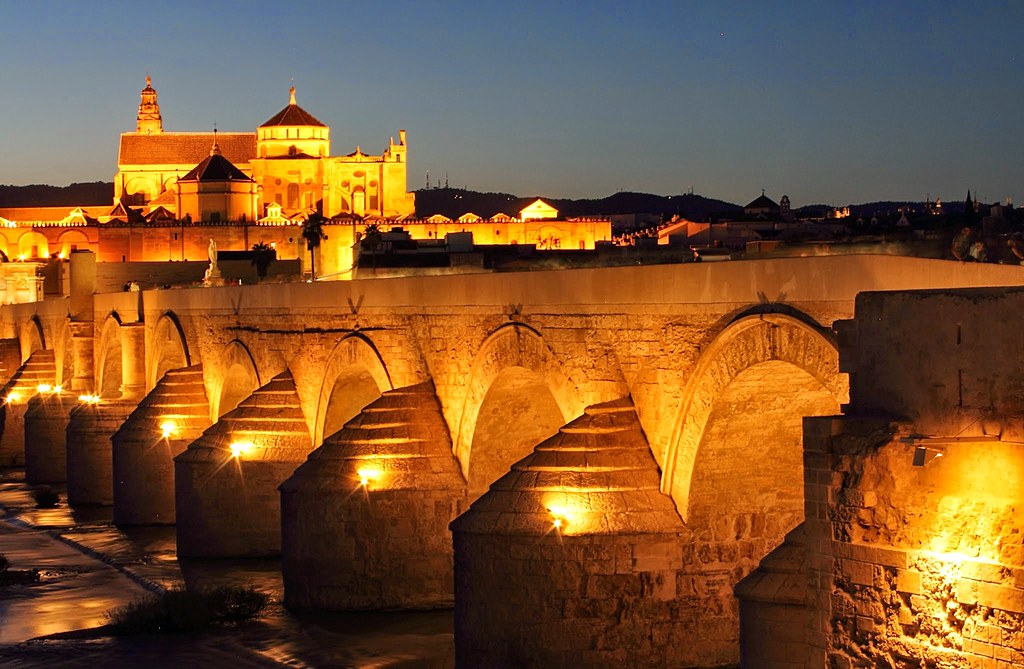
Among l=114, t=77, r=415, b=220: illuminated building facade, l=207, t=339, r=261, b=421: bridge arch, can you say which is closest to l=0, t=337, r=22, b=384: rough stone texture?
l=207, t=339, r=261, b=421: bridge arch

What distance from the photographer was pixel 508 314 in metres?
14.7

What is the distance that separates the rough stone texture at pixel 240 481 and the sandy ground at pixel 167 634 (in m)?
→ 0.31

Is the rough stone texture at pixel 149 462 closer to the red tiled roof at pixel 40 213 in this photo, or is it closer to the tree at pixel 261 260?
the tree at pixel 261 260

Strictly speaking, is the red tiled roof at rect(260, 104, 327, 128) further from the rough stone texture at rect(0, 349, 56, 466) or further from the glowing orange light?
the glowing orange light

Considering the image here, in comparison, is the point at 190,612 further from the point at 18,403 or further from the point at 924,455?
the point at 18,403

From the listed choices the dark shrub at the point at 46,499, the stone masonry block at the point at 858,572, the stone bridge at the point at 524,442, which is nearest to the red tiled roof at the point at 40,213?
the dark shrub at the point at 46,499

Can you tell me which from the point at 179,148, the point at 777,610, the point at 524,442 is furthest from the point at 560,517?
the point at 179,148

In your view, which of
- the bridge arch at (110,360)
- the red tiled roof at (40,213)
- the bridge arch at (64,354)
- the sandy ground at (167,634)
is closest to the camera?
the sandy ground at (167,634)

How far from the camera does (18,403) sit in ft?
120

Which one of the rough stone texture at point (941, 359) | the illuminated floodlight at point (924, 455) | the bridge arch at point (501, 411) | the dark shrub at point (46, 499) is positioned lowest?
the dark shrub at point (46, 499)

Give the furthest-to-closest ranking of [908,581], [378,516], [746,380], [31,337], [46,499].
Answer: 1. [31,337]
2. [46,499]
3. [378,516]
4. [746,380]
5. [908,581]

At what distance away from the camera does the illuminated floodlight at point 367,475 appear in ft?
51.6

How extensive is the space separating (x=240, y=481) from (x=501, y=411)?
18.7 feet

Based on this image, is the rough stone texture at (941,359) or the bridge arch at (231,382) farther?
the bridge arch at (231,382)
